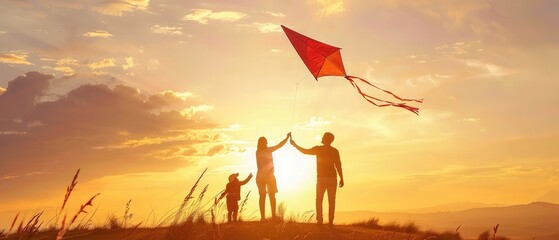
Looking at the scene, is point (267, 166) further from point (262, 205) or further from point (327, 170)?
point (327, 170)

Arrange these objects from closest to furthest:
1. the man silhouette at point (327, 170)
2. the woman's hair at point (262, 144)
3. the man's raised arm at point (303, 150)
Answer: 1. the man silhouette at point (327, 170)
2. the man's raised arm at point (303, 150)
3. the woman's hair at point (262, 144)

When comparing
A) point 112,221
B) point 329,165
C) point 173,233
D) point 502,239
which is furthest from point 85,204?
point 502,239

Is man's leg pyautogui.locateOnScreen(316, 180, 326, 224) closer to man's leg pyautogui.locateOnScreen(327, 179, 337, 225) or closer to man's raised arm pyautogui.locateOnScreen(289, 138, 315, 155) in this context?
man's leg pyautogui.locateOnScreen(327, 179, 337, 225)

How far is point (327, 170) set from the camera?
49.4 feet

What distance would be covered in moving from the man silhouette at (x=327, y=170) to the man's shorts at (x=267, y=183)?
4.75 ft

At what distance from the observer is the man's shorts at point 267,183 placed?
1630 centimetres

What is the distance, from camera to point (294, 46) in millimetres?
17391

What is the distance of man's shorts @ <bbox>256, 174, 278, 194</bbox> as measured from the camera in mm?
16297

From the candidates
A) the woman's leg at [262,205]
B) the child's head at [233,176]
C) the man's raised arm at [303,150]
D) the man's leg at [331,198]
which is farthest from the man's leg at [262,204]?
the man's leg at [331,198]

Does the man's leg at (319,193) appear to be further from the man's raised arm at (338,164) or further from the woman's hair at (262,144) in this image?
the woman's hair at (262,144)

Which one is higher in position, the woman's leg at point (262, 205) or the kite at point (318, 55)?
the kite at point (318, 55)

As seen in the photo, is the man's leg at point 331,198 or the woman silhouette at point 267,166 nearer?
the man's leg at point 331,198

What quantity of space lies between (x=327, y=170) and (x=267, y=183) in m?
2.00

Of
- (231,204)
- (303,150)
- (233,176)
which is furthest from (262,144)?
(231,204)
